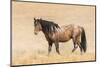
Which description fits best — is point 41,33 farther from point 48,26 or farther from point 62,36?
point 62,36

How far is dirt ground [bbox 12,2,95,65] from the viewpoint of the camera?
2113 mm

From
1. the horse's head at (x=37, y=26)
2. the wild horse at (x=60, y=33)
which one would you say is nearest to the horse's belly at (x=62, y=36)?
the wild horse at (x=60, y=33)

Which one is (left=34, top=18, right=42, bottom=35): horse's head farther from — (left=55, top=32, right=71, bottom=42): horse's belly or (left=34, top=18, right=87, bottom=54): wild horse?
(left=55, top=32, right=71, bottom=42): horse's belly

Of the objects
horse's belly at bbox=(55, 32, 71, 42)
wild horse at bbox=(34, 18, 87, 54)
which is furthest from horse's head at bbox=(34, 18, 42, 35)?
horse's belly at bbox=(55, 32, 71, 42)

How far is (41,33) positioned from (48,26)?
0.37 ft

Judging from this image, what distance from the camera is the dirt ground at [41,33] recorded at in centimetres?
211

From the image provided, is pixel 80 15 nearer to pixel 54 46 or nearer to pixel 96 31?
pixel 96 31

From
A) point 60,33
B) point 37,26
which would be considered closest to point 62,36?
point 60,33

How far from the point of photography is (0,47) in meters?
2.06

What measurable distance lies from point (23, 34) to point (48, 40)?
0.29m

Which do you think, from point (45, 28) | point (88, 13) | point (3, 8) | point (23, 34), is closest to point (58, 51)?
point (45, 28)

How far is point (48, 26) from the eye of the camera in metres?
2.26

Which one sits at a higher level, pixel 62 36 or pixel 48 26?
pixel 48 26

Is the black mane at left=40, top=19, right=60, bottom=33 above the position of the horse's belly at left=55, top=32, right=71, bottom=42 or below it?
above
